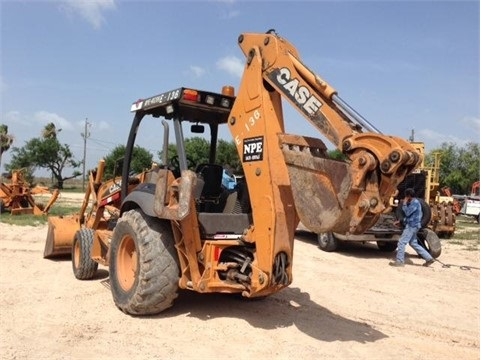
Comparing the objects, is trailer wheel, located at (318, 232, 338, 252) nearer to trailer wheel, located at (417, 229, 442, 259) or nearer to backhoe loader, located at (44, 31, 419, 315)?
trailer wheel, located at (417, 229, 442, 259)

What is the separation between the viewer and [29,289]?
6.66 metres

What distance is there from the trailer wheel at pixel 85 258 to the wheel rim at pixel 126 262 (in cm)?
141

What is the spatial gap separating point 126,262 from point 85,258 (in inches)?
60.0

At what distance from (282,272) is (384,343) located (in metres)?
1.29

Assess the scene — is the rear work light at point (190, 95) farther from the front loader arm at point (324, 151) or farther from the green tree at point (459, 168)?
the green tree at point (459, 168)

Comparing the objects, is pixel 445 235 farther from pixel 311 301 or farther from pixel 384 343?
pixel 384 343

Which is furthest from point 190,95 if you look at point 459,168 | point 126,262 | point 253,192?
point 459,168

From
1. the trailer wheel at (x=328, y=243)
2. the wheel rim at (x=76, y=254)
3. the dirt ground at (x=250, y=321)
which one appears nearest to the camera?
the dirt ground at (x=250, y=321)

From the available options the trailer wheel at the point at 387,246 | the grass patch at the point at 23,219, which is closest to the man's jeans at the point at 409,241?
the trailer wheel at the point at 387,246

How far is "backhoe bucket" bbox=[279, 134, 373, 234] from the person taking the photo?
13.4 feet

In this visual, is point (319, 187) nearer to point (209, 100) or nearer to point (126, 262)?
point (209, 100)

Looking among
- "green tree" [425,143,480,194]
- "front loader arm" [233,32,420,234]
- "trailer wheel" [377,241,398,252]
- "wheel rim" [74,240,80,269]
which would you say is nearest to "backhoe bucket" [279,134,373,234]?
"front loader arm" [233,32,420,234]

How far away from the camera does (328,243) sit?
38.0 feet

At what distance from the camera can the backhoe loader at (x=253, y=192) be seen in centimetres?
409
